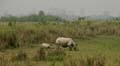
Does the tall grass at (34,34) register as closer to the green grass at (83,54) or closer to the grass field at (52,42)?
the grass field at (52,42)

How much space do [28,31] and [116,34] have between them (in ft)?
30.1

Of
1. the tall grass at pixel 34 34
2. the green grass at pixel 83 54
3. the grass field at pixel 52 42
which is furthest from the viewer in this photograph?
the tall grass at pixel 34 34

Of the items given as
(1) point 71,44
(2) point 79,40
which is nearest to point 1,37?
(1) point 71,44

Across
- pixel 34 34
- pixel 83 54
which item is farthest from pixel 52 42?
pixel 83 54

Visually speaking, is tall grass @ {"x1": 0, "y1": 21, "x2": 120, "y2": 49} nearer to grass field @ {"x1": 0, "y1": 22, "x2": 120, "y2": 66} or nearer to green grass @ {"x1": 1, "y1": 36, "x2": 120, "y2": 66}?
grass field @ {"x1": 0, "y1": 22, "x2": 120, "y2": 66}

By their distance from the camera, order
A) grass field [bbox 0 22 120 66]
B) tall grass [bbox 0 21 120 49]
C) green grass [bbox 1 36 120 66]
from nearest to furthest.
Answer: green grass [bbox 1 36 120 66], grass field [bbox 0 22 120 66], tall grass [bbox 0 21 120 49]

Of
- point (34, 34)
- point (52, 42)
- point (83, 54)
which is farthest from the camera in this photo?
point (34, 34)

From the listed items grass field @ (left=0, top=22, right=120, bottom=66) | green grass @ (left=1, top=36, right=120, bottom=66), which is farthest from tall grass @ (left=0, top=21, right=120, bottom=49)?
green grass @ (left=1, top=36, right=120, bottom=66)

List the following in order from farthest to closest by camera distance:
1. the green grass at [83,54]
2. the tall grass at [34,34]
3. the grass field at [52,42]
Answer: the tall grass at [34,34] < the grass field at [52,42] < the green grass at [83,54]

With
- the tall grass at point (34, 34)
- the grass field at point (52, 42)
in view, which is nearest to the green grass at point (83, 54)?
the grass field at point (52, 42)

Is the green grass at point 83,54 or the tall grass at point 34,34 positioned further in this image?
the tall grass at point 34,34

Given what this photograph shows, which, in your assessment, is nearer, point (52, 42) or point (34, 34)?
point (52, 42)

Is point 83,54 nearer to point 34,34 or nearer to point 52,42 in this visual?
point 52,42

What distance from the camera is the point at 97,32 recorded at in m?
28.5
